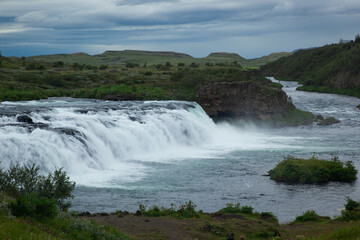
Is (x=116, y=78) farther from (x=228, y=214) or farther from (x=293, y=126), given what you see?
(x=228, y=214)

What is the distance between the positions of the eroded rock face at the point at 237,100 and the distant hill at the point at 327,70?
32571 millimetres

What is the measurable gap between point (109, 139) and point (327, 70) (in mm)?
77578

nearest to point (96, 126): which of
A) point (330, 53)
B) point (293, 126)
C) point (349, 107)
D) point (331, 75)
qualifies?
point (293, 126)

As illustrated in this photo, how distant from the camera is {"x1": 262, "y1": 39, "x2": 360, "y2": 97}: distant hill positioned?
8781 centimetres

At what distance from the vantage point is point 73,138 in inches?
1115

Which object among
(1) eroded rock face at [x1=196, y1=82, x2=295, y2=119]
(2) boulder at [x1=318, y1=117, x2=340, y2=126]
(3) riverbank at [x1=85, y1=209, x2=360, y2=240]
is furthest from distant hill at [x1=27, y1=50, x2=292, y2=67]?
(3) riverbank at [x1=85, y1=209, x2=360, y2=240]

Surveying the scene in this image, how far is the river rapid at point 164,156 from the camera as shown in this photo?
22344 millimetres

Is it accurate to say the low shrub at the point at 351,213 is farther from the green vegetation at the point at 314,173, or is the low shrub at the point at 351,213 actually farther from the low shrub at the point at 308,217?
the green vegetation at the point at 314,173

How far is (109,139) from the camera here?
104 feet

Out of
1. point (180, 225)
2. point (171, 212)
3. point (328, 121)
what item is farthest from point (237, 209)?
point (328, 121)

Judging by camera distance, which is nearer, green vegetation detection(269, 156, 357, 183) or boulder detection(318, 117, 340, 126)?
green vegetation detection(269, 156, 357, 183)

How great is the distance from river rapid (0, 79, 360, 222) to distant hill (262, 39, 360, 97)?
44.0 metres

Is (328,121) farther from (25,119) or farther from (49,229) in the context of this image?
(49,229)

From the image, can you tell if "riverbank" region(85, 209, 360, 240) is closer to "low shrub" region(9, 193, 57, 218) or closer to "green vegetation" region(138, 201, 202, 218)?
"green vegetation" region(138, 201, 202, 218)
